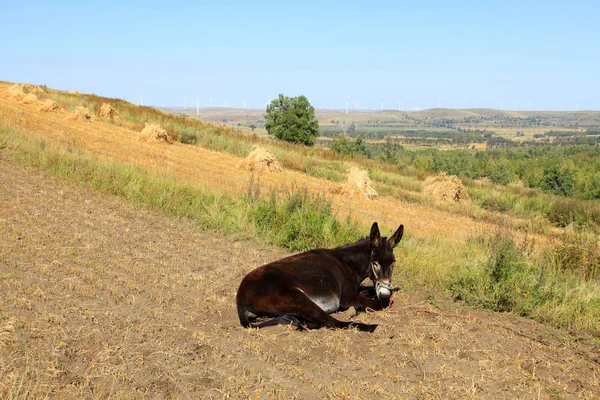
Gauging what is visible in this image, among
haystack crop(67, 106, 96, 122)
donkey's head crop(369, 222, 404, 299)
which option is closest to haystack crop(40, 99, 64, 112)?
haystack crop(67, 106, 96, 122)

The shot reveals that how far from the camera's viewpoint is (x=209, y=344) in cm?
Result: 586

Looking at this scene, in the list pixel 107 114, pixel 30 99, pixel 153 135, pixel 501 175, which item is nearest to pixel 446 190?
pixel 153 135

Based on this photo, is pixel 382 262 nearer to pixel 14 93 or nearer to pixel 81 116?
pixel 81 116

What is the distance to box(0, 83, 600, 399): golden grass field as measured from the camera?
4996 millimetres

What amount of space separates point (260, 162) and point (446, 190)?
28.5 ft

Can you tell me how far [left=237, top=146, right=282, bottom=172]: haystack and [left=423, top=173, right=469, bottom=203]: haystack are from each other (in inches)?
286

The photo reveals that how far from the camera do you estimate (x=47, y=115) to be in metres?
27.2

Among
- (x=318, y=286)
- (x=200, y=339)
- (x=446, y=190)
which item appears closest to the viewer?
(x=200, y=339)

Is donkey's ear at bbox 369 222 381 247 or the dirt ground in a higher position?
donkey's ear at bbox 369 222 381 247

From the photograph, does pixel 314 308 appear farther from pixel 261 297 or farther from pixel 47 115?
pixel 47 115

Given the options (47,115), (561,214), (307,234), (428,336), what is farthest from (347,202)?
(47,115)

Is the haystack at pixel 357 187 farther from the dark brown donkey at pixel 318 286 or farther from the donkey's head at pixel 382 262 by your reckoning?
the donkey's head at pixel 382 262

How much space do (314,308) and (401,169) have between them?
91.8 feet

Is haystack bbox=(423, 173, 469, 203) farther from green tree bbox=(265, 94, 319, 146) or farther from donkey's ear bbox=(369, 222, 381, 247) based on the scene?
green tree bbox=(265, 94, 319, 146)
